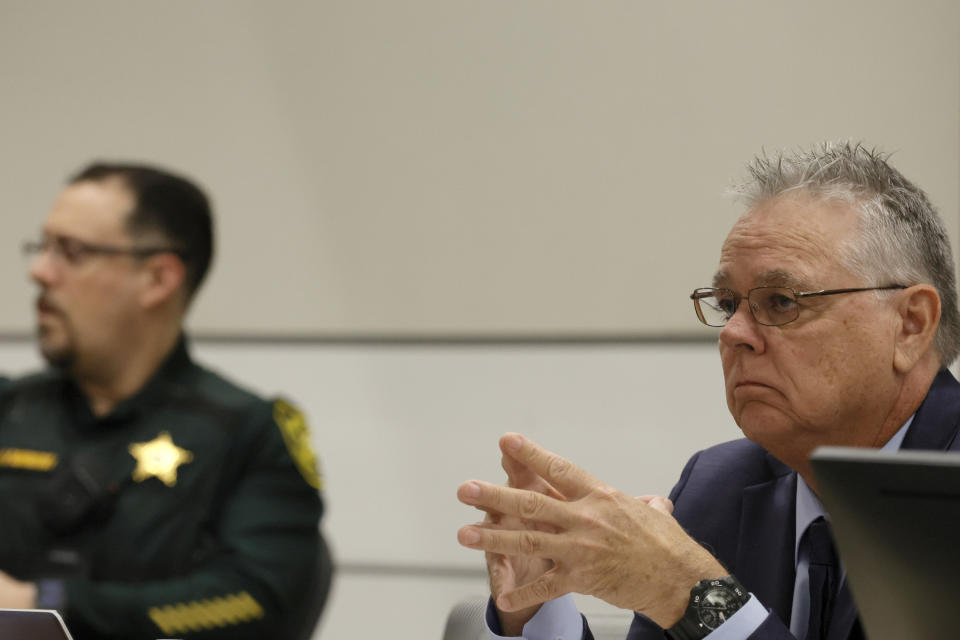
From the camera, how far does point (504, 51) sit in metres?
2.52

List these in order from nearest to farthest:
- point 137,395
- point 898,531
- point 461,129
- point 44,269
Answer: point 898,531, point 137,395, point 44,269, point 461,129

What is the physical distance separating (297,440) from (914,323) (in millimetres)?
1377

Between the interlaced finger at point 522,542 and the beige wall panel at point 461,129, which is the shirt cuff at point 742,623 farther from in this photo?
the beige wall panel at point 461,129

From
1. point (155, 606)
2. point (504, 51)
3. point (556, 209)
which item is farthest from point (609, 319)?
point (155, 606)

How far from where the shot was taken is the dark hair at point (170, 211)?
244 cm

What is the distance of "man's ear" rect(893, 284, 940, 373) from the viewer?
A: 4.31ft

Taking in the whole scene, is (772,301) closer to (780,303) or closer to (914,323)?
(780,303)

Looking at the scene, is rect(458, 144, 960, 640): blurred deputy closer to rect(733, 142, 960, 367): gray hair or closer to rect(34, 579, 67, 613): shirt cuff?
rect(733, 142, 960, 367): gray hair

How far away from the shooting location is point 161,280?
2422 millimetres

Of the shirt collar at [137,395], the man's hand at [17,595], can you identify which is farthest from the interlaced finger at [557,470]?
the shirt collar at [137,395]

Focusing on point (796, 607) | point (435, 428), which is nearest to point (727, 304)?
point (796, 607)

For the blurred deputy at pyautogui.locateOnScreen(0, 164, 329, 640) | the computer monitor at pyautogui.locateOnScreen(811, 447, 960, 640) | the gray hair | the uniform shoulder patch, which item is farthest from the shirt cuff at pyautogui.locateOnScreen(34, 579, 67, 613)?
the computer monitor at pyautogui.locateOnScreen(811, 447, 960, 640)

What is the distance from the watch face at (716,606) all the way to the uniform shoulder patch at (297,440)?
1.28 metres

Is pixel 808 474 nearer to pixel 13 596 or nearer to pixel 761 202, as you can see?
pixel 761 202
